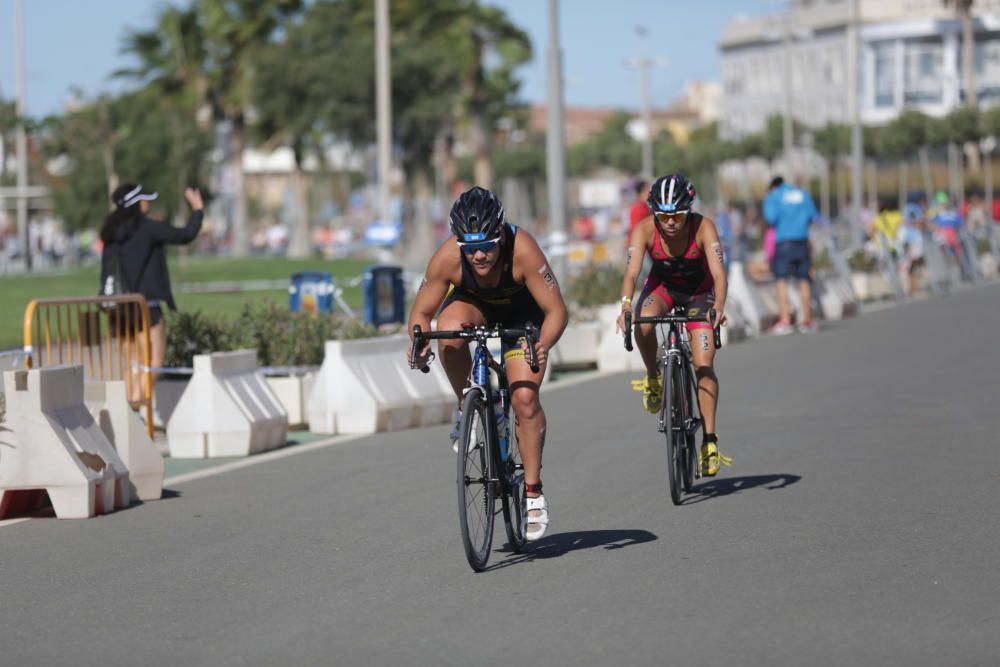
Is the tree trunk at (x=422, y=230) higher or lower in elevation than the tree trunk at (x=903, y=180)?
lower

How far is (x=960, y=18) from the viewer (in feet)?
323

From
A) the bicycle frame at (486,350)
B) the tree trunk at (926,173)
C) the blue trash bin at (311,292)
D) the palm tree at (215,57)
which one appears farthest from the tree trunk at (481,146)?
the bicycle frame at (486,350)

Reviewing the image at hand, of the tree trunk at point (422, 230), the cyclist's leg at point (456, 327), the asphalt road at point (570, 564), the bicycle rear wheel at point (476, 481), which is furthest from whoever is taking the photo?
the tree trunk at point (422, 230)

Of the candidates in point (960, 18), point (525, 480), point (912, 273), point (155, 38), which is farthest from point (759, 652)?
point (960, 18)

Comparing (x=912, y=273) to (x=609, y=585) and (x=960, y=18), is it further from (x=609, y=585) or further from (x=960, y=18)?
(x=960, y=18)

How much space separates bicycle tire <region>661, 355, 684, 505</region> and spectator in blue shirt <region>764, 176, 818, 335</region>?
12850 millimetres

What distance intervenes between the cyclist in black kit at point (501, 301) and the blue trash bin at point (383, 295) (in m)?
10.7

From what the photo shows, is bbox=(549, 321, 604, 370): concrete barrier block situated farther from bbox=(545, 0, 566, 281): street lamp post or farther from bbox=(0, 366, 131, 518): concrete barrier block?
bbox=(0, 366, 131, 518): concrete barrier block

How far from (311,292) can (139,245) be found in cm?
479

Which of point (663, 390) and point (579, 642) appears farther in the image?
point (663, 390)

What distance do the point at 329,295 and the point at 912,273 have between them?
1719 centimetres

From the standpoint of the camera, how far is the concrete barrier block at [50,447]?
10.2 metres

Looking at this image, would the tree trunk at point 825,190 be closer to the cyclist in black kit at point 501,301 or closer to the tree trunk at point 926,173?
the tree trunk at point 926,173

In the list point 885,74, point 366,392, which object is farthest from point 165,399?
point 885,74
